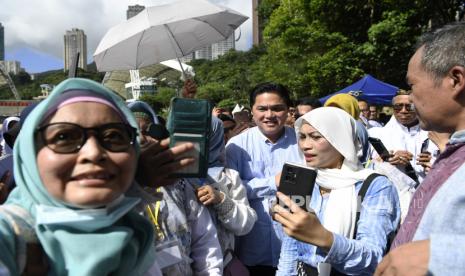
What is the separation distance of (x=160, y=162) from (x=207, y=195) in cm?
113

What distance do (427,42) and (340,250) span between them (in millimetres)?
975

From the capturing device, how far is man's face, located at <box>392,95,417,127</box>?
5.39 metres

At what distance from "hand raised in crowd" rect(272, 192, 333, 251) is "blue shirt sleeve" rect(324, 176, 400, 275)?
11 cm

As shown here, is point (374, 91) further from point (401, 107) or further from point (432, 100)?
point (432, 100)

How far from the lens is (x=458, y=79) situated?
162 cm

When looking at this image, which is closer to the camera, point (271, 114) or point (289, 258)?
point (289, 258)

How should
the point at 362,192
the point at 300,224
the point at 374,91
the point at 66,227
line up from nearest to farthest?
the point at 66,227 < the point at 300,224 < the point at 362,192 < the point at 374,91

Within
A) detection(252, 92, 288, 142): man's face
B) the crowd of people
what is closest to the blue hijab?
the crowd of people

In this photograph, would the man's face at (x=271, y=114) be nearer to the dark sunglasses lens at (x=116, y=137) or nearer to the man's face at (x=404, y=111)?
the man's face at (x=404, y=111)

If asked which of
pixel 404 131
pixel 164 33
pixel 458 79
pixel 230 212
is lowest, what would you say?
pixel 230 212

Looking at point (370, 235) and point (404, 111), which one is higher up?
point (404, 111)

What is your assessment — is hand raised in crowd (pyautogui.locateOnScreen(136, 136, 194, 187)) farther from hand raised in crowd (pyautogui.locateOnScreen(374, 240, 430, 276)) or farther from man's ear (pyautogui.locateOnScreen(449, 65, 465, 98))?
man's ear (pyautogui.locateOnScreen(449, 65, 465, 98))

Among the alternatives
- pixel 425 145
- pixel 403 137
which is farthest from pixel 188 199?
pixel 403 137

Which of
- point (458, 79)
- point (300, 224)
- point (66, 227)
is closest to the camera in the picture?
point (66, 227)
